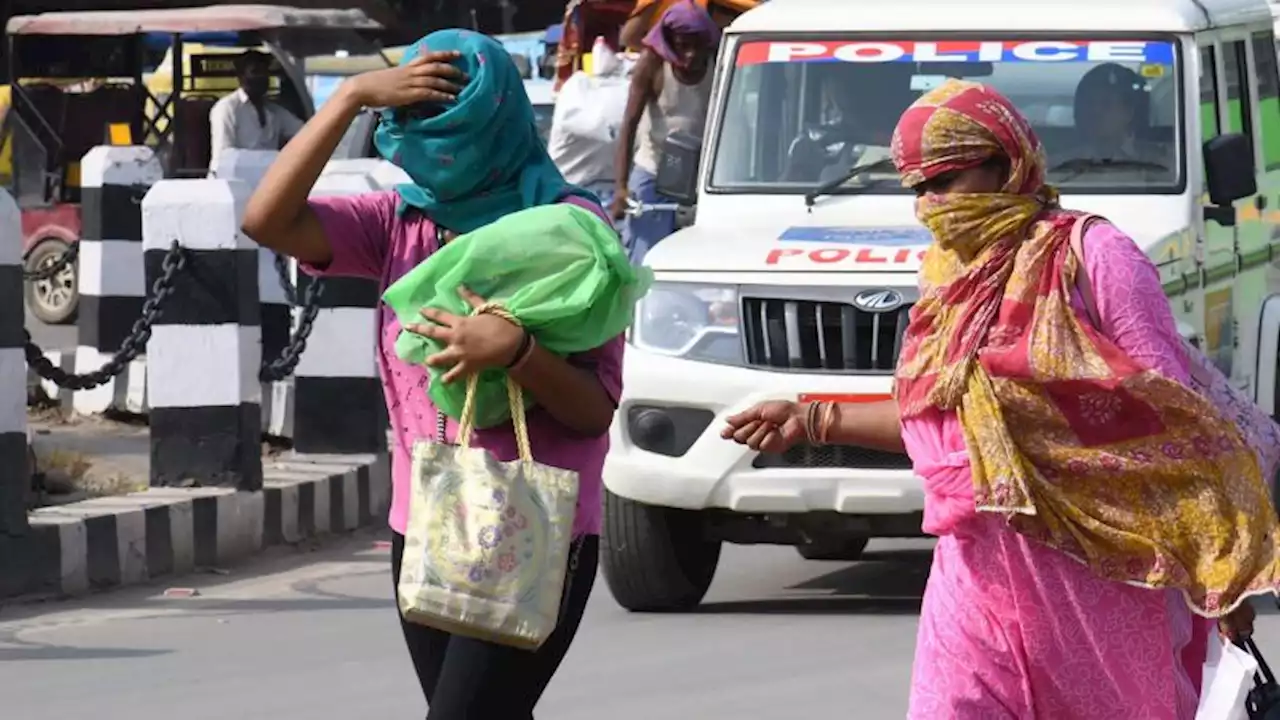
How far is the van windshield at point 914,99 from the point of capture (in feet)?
31.8

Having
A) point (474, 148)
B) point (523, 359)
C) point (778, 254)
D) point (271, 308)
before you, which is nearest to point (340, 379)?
point (271, 308)

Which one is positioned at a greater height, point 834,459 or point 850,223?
point 850,223

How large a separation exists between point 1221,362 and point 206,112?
1335 cm

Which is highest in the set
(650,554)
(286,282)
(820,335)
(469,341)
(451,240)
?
(451,240)

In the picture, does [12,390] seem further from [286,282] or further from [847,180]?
[286,282]

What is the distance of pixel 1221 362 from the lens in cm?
1004

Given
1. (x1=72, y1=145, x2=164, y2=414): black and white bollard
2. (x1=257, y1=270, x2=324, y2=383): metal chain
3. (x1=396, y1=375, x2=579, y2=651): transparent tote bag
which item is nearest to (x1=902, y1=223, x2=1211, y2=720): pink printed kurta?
(x1=396, y1=375, x2=579, y2=651): transparent tote bag

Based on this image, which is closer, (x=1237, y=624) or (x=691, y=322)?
(x=1237, y=624)

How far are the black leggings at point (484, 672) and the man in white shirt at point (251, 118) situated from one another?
14.1m

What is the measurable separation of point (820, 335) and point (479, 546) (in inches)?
181

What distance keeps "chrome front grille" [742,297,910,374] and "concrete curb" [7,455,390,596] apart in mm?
2105

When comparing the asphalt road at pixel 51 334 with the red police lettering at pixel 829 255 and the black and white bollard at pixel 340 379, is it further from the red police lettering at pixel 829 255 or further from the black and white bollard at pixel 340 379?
the red police lettering at pixel 829 255

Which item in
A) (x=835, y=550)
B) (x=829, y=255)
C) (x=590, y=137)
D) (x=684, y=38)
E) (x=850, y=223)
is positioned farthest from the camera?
(x=590, y=137)

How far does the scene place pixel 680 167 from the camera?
9.86 m
